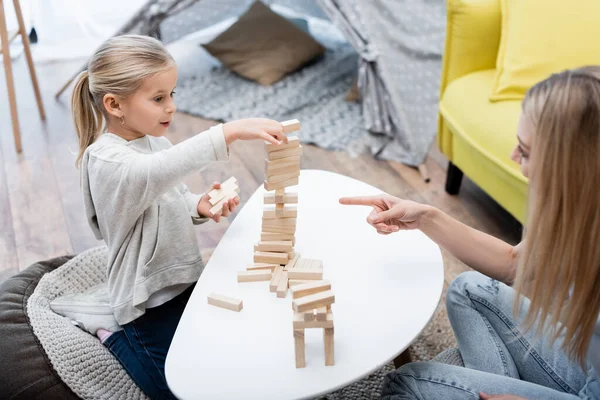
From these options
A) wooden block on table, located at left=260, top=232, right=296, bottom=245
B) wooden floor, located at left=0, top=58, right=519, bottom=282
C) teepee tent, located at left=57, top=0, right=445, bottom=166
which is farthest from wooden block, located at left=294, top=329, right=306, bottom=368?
teepee tent, located at left=57, top=0, right=445, bottom=166

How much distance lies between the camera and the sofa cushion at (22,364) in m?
1.20

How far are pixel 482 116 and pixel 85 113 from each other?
3.58 feet

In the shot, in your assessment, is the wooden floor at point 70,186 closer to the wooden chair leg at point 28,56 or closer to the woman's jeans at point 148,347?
the wooden chair leg at point 28,56

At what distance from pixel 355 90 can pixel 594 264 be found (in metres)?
1.89

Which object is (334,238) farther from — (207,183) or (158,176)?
(207,183)

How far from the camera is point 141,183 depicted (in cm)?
118

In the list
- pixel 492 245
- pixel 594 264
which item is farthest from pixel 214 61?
pixel 594 264

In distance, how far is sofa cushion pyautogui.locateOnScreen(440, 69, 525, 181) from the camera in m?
1.75

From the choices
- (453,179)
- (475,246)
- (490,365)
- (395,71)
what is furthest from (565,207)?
(395,71)

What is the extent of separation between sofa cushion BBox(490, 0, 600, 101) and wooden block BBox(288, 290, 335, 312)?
1050 millimetres

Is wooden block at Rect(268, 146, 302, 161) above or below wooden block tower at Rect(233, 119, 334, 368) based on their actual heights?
above

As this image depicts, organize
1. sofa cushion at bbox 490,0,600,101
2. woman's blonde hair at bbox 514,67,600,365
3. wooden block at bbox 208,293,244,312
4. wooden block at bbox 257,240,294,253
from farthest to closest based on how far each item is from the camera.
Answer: sofa cushion at bbox 490,0,600,101 < wooden block at bbox 257,240,294,253 < wooden block at bbox 208,293,244,312 < woman's blonde hair at bbox 514,67,600,365

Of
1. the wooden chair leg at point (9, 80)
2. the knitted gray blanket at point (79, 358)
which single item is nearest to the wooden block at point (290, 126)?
the knitted gray blanket at point (79, 358)

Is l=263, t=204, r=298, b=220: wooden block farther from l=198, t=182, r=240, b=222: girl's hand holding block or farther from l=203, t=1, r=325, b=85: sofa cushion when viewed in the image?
l=203, t=1, r=325, b=85: sofa cushion
